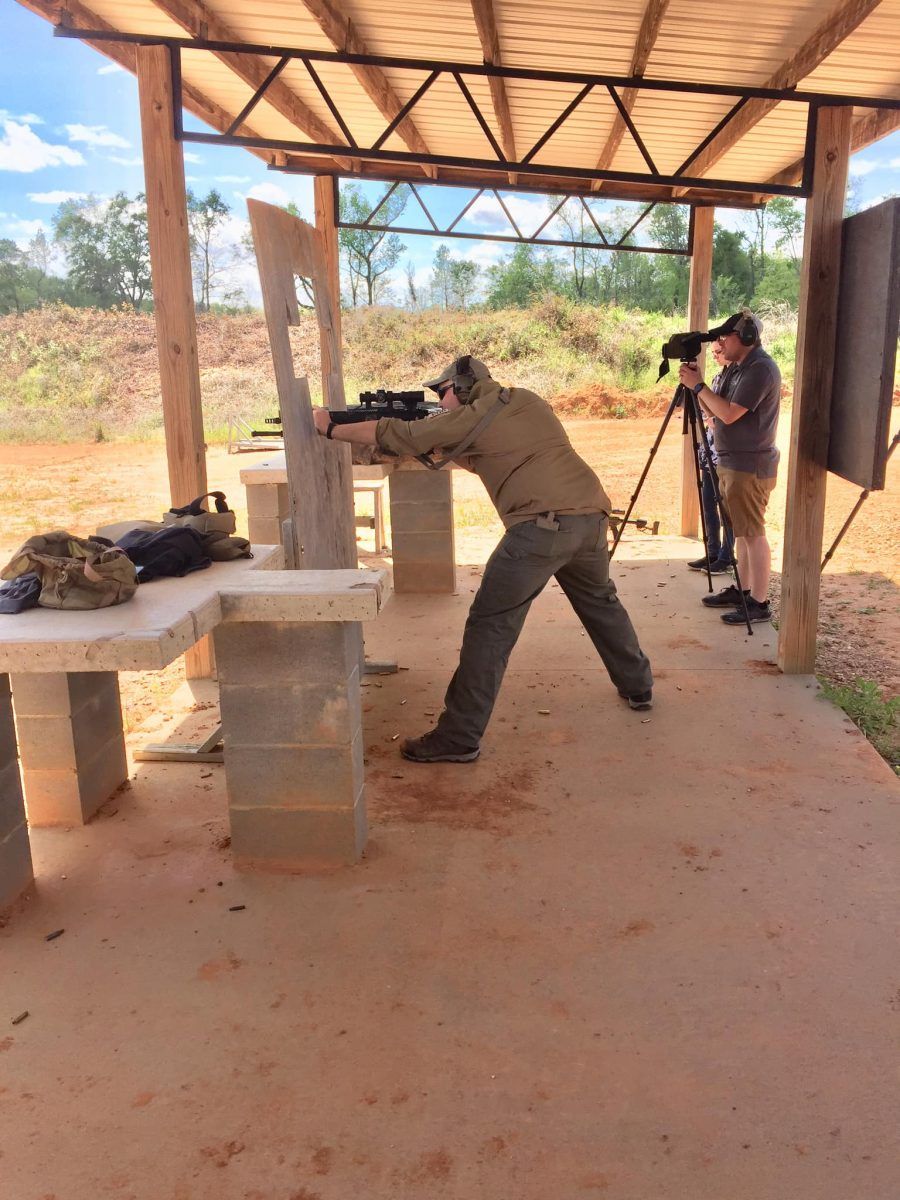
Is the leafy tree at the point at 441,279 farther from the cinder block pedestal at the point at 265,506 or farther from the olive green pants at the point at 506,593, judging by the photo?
the olive green pants at the point at 506,593

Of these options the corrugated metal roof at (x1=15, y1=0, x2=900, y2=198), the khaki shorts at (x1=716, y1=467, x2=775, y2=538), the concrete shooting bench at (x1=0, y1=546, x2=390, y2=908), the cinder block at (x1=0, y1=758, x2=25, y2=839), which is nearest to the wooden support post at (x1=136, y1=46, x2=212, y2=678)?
the corrugated metal roof at (x1=15, y1=0, x2=900, y2=198)

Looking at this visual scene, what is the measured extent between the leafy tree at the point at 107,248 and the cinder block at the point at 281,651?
3605cm

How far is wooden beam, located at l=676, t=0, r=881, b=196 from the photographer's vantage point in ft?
13.7

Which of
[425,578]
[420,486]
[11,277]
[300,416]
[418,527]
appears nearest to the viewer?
[300,416]

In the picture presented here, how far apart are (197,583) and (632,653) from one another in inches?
92.1

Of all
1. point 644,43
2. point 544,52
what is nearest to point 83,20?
point 544,52

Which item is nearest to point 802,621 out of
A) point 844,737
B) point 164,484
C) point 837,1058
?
point 844,737

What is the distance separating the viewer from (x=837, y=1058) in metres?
2.41

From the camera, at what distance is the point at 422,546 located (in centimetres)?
717

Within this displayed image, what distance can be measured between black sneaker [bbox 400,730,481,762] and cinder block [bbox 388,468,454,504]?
2958mm

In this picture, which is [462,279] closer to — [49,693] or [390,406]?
[390,406]

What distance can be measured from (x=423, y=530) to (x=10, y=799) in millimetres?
4326

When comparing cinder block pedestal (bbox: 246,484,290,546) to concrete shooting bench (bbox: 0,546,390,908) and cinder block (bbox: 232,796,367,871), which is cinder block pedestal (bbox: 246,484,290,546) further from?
cinder block (bbox: 232,796,367,871)

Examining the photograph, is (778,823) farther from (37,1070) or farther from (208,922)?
(37,1070)
